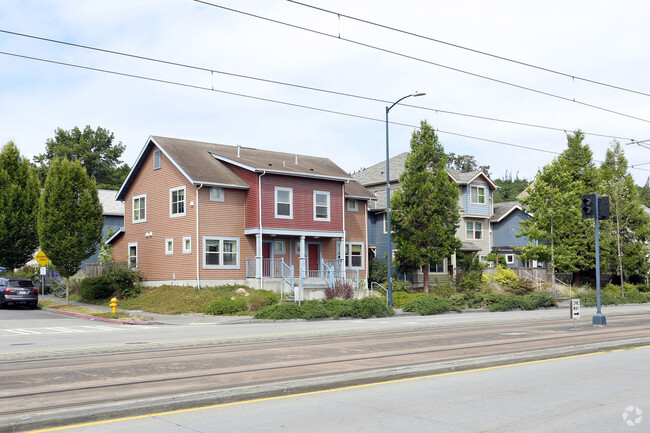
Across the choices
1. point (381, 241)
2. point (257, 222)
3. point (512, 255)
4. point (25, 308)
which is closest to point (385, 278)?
point (381, 241)

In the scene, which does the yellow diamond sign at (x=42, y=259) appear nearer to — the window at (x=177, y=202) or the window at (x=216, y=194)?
the window at (x=177, y=202)

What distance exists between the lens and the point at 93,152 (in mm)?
85750

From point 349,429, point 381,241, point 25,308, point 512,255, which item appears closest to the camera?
point 349,429

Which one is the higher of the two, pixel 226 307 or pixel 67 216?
pixel 67 216

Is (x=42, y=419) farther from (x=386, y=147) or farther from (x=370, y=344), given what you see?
(x=386, y=147)

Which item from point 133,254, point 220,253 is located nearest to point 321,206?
point 220,253

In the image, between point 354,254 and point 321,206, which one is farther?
point 354,254

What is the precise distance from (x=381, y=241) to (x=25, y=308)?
24.6 metres

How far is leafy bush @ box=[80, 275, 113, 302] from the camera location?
36688 millimetres

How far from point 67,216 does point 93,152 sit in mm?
54793

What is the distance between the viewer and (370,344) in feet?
54.2

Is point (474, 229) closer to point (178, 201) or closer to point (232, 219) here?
point (232, 219)

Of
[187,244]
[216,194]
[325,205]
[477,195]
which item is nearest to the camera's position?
[187,244]

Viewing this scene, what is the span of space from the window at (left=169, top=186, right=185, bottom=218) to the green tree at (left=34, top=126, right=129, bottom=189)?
47.3 m
